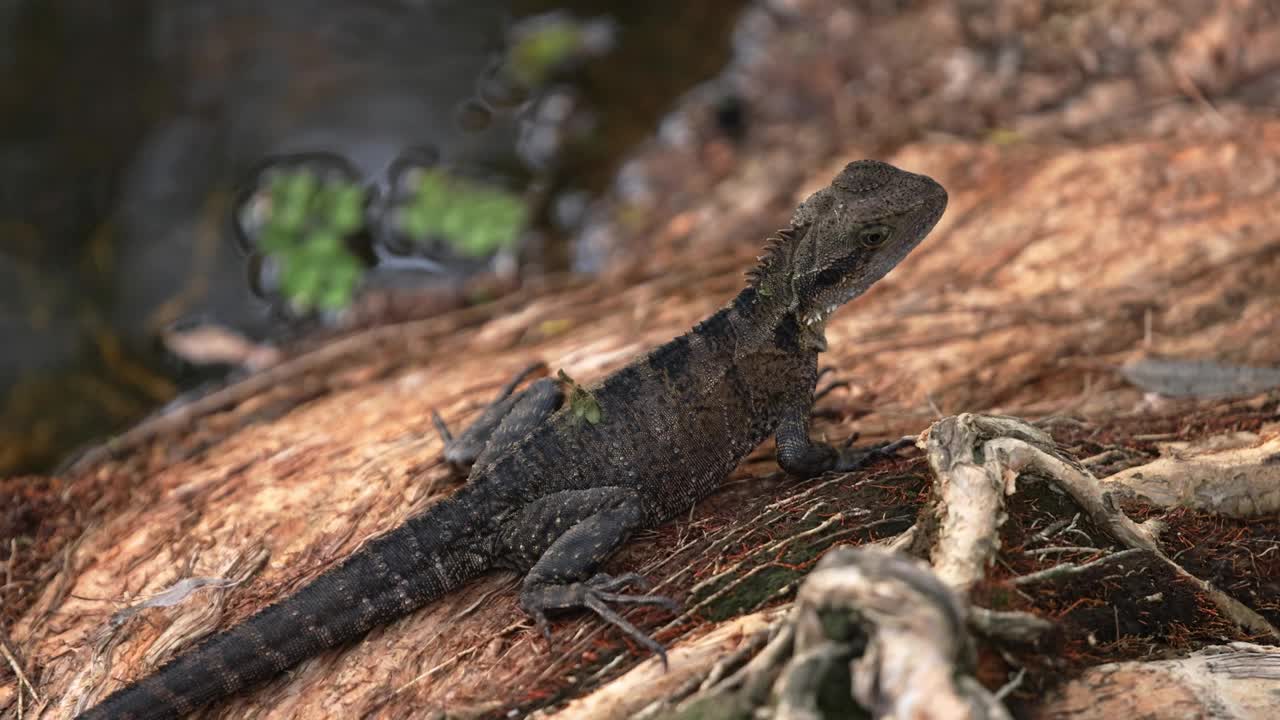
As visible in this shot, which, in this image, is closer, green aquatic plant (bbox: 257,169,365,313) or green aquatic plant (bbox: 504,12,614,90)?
green aquatic plant (bbox: 257,169,365,313)

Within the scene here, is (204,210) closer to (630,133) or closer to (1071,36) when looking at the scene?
(630,133)

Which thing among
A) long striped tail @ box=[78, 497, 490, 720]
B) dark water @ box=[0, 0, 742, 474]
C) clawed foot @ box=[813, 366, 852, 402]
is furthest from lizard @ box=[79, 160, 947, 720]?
dark water @ box=[0, 0, 742, 474]

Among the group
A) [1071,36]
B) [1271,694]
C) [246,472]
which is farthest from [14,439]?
[1071,36]

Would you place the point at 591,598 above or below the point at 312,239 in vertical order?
below

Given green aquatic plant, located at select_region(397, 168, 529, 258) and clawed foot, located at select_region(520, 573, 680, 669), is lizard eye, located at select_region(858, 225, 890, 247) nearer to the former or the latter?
clawed foot, located at select_region(520, 573, 680, 669)

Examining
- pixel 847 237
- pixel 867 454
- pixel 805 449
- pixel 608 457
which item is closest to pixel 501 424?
pixel 608 457

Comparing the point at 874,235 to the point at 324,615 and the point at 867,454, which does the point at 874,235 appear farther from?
the point at 324,615
